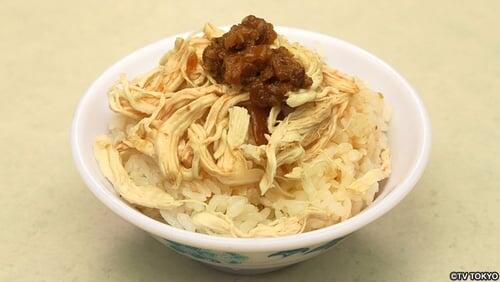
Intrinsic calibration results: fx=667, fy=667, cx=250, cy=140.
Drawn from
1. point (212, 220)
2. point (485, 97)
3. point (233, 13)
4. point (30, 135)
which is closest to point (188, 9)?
point (233, 13)

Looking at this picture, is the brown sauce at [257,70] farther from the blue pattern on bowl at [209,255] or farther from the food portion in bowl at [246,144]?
the blue pattern on bowl at [209,255]

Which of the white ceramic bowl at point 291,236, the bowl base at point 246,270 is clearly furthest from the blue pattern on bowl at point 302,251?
the bowl base at point 246,270

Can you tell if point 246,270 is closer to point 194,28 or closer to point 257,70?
point 257,70

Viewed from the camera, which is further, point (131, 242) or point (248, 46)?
point (131, 242)

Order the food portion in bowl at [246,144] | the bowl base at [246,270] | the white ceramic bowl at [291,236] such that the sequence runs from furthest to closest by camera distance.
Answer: the bowl base at [246,270]
the food portion in bowl at [246,144]
the white ceramic bowl at [291,236]

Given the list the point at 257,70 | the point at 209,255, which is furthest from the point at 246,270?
the point at 257,70

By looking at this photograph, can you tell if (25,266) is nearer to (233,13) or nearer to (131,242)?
(131,242)

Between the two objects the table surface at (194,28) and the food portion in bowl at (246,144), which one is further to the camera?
the table surface at (194,28)
